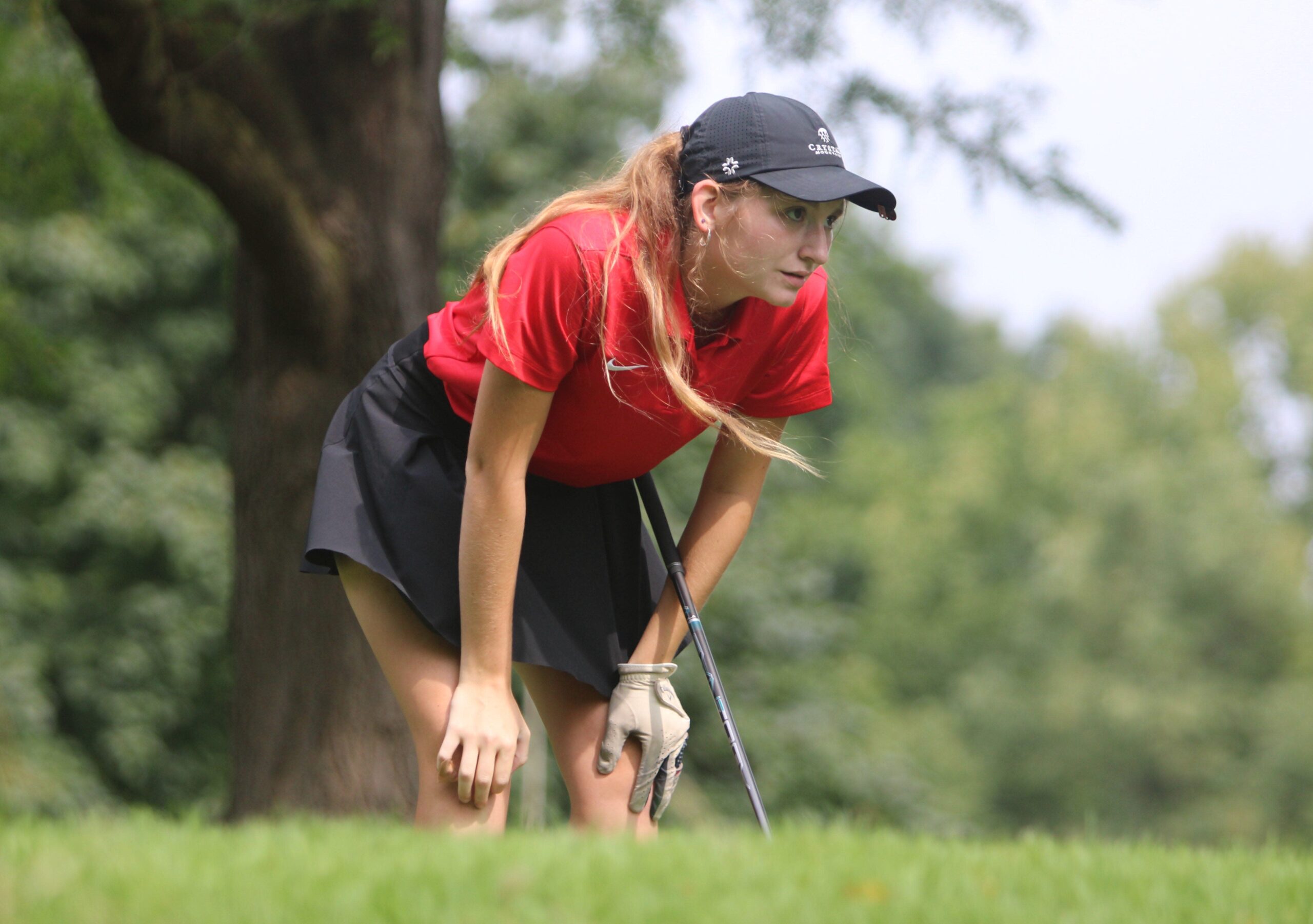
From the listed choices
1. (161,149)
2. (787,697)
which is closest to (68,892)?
(161,149)

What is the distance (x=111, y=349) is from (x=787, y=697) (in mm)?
8507

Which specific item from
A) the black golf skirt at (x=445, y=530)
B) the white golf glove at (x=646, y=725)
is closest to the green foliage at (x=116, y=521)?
the black golf skirt at (x=445, y=530)

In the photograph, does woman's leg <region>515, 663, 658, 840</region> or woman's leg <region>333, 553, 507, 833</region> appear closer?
woman's leg <region>333, 553, 507, 833</region>

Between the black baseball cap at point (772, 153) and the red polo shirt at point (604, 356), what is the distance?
0.85 feet

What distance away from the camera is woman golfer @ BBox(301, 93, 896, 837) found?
2.88 meters

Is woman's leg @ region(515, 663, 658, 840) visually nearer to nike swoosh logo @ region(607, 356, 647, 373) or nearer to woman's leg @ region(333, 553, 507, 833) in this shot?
woman's leg @ region(333, 553, 507, 833)

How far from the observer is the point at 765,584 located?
15.5 m

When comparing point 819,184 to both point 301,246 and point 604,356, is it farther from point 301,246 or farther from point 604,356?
point 301,246

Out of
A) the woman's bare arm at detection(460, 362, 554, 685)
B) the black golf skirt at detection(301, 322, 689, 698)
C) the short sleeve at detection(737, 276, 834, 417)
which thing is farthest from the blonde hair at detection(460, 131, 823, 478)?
the black golf skirt at detection(301, 322, 689, 698)

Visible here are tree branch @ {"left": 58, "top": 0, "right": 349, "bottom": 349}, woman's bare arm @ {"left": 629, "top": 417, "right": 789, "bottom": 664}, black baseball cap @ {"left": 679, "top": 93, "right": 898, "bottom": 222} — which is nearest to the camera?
black baseball cap @ {"left": 679, "top": 93, "right": 898, "bottom": 222}

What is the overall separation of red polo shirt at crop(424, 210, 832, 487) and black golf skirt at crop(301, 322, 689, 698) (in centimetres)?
9

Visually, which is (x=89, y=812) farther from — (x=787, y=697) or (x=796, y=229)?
(x=787, y=697)

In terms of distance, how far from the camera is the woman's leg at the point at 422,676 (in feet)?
9.77

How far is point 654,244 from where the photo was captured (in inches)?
116
